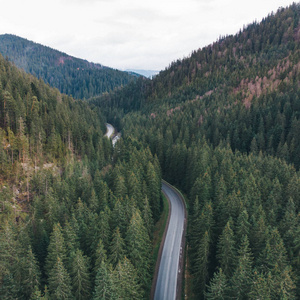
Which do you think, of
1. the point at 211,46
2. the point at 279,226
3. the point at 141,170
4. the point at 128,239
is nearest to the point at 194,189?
the point at 141,170

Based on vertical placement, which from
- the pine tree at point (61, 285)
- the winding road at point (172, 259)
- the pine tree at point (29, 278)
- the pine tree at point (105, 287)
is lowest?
the winding road at point (172, 259)

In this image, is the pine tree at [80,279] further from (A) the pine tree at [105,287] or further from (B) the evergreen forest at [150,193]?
(A) the pine tree at [105,287]

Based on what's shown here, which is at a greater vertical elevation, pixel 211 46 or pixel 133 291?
pixel 211 46

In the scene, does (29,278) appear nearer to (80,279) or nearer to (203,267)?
(80,279)

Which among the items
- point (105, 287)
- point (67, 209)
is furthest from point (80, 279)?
point (67, 209)

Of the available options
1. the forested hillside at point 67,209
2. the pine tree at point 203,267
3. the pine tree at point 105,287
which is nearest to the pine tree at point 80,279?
the forested hillside at point 67,209

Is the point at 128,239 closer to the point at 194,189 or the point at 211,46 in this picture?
the point at 194,189

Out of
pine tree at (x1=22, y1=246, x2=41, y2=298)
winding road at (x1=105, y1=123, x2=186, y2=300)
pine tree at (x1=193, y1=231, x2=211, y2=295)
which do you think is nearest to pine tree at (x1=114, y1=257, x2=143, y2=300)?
winding road at (x1=105, y1=123, x2=186, y2=300)
